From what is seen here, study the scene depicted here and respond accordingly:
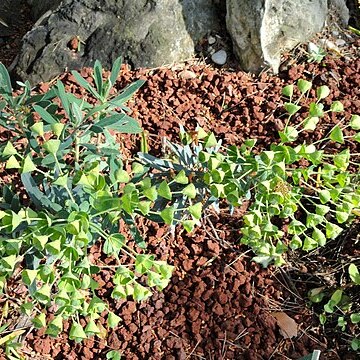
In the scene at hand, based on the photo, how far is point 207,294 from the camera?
6.64 feet

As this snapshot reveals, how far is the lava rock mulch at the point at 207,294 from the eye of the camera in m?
1.95

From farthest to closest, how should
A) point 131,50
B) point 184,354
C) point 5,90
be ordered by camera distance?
point 131,50, point 184,354, point 5,90

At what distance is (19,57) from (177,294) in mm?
1224

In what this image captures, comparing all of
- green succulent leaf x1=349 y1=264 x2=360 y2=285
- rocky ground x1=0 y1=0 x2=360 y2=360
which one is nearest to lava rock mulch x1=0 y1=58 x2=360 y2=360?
rocky ground x1=0 y1=0 x2=360 y2=360

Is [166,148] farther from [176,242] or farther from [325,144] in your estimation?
[325,144]

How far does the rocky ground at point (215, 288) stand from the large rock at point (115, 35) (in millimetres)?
178

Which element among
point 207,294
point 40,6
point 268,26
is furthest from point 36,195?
point 40,6

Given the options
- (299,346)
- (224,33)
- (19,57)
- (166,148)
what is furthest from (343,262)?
(19,57)

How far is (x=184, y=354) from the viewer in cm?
194

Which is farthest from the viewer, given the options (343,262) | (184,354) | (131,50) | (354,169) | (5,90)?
(131,50)

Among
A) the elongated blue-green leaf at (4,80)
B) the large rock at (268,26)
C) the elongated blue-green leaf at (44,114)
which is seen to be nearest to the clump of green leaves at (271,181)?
the elongated blue-green leaf at (44,114)

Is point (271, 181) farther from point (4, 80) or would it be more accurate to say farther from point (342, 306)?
point (4, 80)

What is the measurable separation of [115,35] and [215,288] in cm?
111

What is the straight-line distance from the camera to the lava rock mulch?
1949mm
